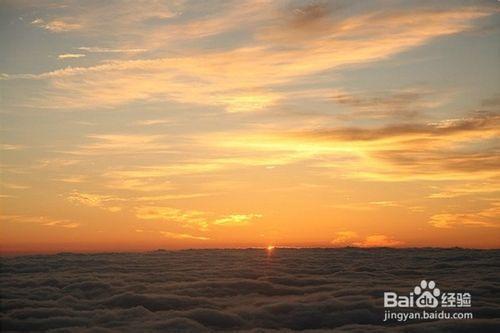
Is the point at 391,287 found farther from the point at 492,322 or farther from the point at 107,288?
the point at 107,288

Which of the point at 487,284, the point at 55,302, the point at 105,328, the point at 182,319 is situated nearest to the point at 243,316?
the point at 182,319

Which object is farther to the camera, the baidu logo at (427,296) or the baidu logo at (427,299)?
the baidu logo at (427,296)

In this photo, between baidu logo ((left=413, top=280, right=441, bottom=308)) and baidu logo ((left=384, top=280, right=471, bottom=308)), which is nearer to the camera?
baidu logo ((left=384, top=280, right=471, bottom=308))

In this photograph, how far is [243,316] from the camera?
20.3 m

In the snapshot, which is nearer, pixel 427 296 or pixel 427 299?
pixel 427 299

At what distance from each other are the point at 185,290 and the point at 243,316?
6.55 m

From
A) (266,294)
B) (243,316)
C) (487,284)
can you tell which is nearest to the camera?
(243,316)

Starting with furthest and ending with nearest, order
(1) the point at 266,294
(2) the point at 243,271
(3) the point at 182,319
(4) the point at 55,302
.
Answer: (2) the point at 243,271 → (1) the point at 266,294 → (4) the point at 55,302 → (3) the point at 182,319

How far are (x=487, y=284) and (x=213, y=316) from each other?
16.7 meters

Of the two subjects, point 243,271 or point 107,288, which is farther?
point 243,271

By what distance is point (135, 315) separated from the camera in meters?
19.8

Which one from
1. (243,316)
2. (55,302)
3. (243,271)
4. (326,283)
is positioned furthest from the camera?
(243,271)

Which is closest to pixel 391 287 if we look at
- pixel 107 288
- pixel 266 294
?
pixel 266 294

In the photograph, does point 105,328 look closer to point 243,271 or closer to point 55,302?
point 55,302
